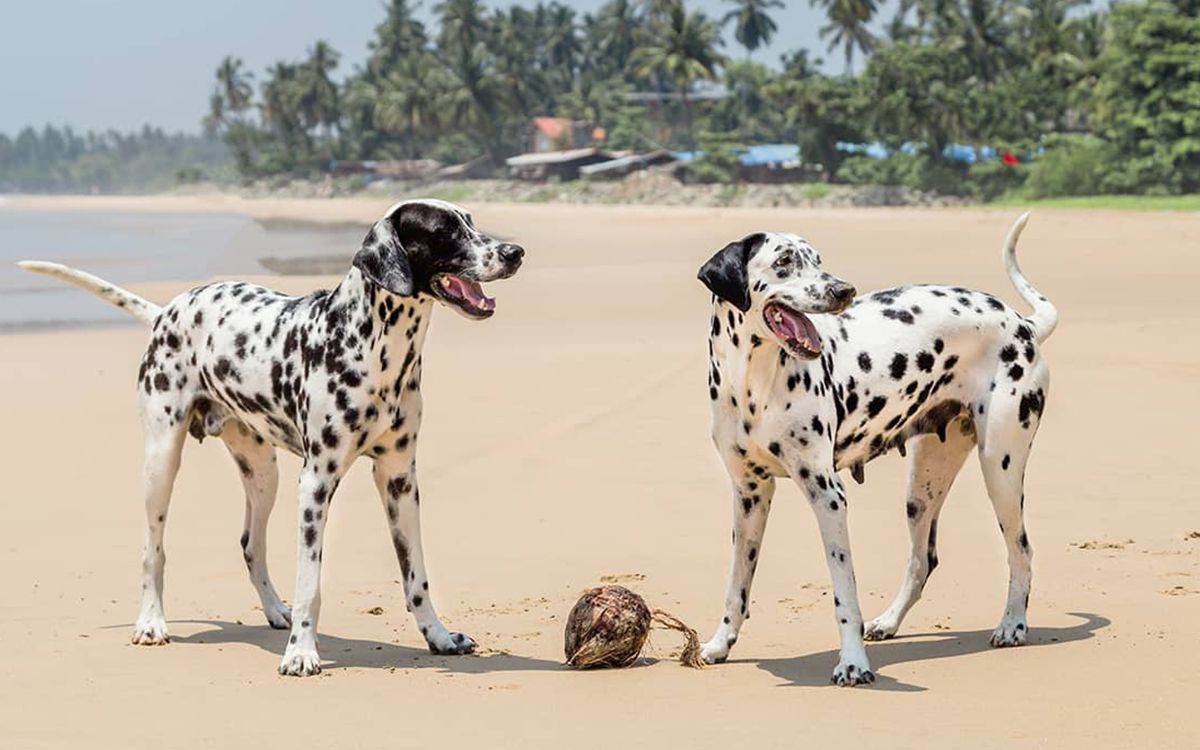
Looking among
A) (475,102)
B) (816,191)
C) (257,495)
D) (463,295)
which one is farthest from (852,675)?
(475,102)

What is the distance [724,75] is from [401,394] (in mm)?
126245

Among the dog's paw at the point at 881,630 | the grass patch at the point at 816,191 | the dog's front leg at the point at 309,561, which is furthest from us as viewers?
the grass patch at the point at 816,191

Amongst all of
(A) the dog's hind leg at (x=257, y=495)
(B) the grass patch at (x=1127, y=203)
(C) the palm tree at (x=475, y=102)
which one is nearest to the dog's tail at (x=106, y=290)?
(A) the dog's hind leg at (x=257, y=495)

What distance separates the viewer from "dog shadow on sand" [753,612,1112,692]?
718cm

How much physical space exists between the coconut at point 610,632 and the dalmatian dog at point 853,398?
21 cm

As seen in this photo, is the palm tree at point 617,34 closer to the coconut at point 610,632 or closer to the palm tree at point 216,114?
the palm tree at point 216,114

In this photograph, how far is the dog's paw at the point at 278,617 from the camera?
28.4 ft

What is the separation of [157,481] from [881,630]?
143 inches

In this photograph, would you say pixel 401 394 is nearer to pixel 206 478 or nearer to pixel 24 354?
pixel 206 478

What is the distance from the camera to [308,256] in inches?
1900

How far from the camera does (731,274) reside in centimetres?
704

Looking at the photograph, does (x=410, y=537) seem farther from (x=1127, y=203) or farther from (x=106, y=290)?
(x=1127, y=203)

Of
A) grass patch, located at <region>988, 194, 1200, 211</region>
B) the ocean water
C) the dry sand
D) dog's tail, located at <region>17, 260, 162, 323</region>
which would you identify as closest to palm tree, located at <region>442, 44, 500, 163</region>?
the ocean water

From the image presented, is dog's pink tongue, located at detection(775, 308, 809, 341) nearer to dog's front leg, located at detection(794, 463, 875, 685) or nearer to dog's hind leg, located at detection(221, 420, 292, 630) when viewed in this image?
dog's front leg, located at detection(794, 463, 875, 685)
